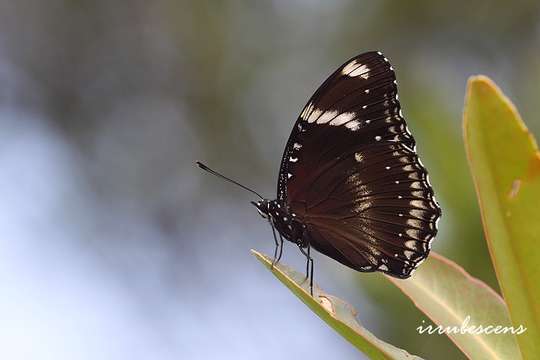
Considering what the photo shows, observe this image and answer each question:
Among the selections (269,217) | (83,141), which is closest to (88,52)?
(83,141)

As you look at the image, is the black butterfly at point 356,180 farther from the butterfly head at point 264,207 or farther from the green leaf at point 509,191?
the green leaf at point 509,191

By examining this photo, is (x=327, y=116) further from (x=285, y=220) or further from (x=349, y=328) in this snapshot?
(x=349, y=328)

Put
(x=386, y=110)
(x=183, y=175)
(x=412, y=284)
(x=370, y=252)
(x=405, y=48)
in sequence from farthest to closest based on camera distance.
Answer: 1. (x=183, y=175)
2. (x=405, y=48)
3. (x=370, y=252)
4. (x=386, y=110)
5. (x=412, y=284)

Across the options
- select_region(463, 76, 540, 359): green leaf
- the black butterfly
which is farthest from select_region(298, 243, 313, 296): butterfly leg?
select_region(463, 76, 540, 359): green leaf

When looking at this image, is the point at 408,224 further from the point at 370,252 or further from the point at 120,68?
the point at 120,68

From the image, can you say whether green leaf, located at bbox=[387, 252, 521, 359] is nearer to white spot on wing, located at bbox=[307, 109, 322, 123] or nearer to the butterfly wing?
the butterfly wing

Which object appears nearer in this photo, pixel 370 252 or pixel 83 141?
pixel 370 252

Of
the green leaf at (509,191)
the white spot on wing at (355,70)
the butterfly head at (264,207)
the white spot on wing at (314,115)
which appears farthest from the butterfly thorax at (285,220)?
the green leaf at (509,191)
